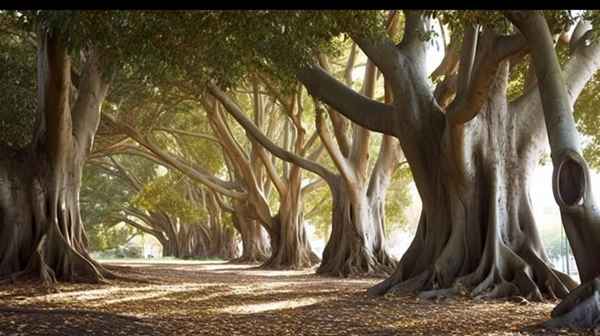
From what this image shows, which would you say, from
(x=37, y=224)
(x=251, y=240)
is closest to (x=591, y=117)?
(x=37, y=224)

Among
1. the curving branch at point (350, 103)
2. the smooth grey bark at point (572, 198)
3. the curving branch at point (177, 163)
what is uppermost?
the curving branch at point (177, 163)

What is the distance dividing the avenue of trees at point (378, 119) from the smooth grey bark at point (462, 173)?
21 mm

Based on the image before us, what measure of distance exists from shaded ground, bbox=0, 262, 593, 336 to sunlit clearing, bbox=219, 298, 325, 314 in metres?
0.01

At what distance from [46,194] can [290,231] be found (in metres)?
10.1

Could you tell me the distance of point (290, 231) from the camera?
69.4 feet

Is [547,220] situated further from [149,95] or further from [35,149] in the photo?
[35,149]

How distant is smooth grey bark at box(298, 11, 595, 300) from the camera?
919 cm

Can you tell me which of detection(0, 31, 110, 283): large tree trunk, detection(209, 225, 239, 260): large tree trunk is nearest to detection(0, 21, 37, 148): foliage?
detection(0, 31, 110, 283): large tree trunk

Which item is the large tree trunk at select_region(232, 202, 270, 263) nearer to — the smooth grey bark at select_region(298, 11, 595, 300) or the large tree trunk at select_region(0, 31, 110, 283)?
the large tree trunk at select_region(0, 31, 110, 283)

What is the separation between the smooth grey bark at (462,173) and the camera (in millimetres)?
9188

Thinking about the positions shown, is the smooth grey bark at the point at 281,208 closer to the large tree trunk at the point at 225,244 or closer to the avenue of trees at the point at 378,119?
the avenue of trees at the point at 378,119

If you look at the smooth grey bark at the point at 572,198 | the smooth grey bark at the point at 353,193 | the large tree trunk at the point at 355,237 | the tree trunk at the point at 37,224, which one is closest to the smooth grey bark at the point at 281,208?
the smooth grey bark at the point at 353,193
